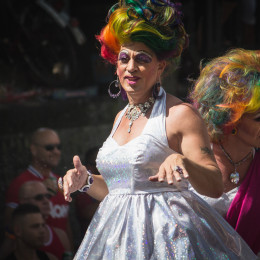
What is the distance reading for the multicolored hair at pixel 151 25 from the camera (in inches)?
111

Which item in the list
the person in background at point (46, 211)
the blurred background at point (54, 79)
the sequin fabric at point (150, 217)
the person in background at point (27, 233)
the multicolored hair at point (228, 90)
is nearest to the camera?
the sequin fabric at point (150, 217)

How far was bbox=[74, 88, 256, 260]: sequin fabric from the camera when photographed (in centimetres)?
265

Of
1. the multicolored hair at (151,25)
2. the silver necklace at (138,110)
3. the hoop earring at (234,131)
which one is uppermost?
the multicolored hair at (151,25)

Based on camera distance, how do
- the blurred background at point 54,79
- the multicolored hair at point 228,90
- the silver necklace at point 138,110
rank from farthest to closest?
the blurred background at point 54,79
the multicolored hair at point 228,90
the silver necklace at point 138,110

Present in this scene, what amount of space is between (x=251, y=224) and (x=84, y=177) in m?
0.95

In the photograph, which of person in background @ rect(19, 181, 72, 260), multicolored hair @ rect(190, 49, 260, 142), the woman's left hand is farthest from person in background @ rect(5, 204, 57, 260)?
the woman's left hand

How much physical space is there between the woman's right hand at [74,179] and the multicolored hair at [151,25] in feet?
2.09

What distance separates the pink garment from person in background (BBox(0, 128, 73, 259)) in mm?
1895

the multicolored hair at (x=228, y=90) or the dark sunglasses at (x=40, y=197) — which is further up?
the multicolored hair at (x=228, y=90)

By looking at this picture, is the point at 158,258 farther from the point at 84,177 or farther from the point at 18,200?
the point at 18,200

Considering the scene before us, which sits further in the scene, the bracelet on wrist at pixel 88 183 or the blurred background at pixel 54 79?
the blurred background at pixel 54 79

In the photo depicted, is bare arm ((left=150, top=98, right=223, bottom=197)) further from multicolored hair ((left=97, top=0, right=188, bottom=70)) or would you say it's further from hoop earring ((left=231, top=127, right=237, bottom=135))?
hoop earring ((left=231, top=127, right=237, bottom=135))

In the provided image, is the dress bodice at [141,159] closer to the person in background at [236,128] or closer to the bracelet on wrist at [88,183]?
the bracelet on wrist at [88,183]

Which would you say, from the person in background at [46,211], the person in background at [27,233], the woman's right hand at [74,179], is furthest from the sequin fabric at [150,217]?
the person in background at [46,211]
